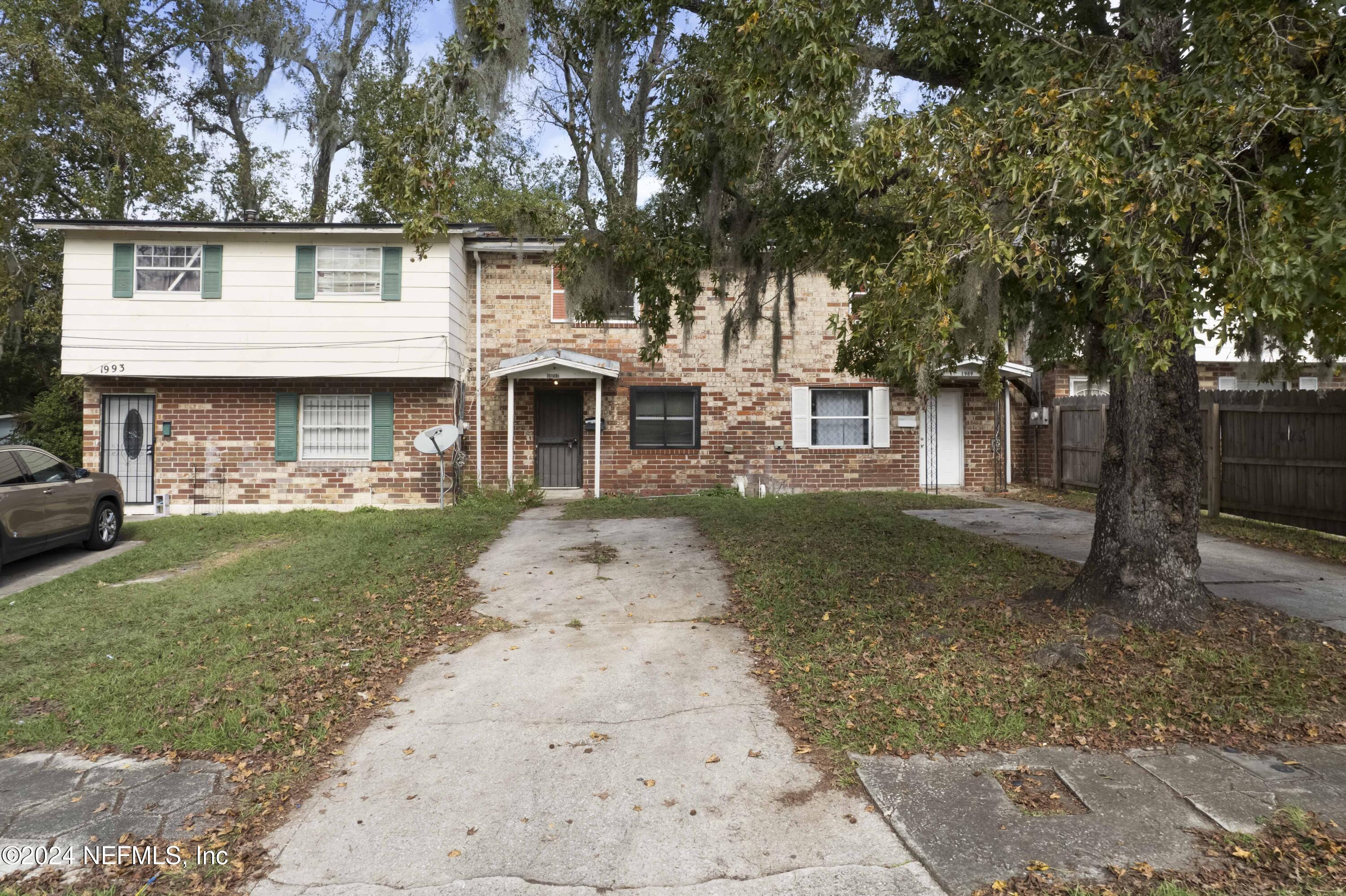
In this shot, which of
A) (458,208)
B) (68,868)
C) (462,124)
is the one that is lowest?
(68,868)

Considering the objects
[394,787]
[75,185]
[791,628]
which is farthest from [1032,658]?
[75,185]

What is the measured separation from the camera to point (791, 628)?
626cm

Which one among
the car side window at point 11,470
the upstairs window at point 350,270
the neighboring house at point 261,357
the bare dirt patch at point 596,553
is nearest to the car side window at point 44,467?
the car side window at point 11,470

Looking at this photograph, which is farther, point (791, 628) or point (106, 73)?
point (106, 73)

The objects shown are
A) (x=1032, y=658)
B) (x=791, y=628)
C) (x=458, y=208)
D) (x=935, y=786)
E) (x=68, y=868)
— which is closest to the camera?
(x=68, y=868)

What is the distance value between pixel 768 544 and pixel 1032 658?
443 cm

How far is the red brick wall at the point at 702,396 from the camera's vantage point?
15406 millimetres

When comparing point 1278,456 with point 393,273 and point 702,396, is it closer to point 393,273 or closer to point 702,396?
point 702,396

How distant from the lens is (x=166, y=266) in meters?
14.1

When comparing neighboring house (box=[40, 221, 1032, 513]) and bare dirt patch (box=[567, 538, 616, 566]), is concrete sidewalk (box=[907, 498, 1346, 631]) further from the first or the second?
bare dirt patch (box=[567, 538, 616, 566])

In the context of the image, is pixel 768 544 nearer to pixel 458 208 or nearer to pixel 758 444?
pixel 758 444

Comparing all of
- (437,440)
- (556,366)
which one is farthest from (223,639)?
(556,366)

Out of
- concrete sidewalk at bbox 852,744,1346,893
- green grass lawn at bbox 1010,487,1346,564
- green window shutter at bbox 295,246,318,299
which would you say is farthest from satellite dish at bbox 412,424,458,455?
concrete sidewalk at bbox 852,744,1346,893

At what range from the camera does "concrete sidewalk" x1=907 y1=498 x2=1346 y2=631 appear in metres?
6.74
